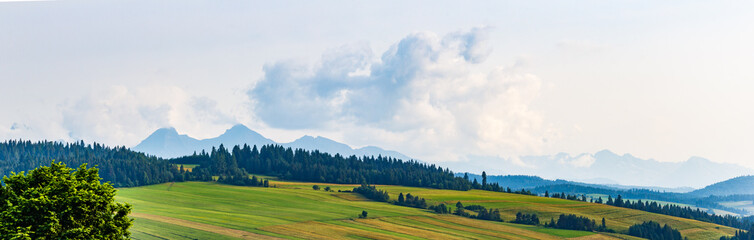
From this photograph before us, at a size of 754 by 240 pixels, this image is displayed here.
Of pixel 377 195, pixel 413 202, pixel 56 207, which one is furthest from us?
pixel 377 195

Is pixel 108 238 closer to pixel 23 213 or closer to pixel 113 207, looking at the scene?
pixel 113 207

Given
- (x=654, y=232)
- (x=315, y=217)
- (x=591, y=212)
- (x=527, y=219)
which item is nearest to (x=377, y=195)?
(x=527, y=219)

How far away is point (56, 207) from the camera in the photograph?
114 feet

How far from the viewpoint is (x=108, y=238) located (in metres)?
36.1

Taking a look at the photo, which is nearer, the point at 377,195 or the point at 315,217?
the point at 315,217

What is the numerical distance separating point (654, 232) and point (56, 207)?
14811 cm

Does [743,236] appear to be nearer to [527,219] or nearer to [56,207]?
[527,219]

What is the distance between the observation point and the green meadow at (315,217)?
10831 centimetres

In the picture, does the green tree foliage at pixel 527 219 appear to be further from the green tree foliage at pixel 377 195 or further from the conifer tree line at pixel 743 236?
the conifer tree line at pixel 743 236

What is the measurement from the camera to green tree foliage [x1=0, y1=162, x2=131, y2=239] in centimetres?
3369

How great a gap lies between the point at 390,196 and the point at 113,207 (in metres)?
162

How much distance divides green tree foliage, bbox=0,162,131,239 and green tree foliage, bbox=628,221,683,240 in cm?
14157

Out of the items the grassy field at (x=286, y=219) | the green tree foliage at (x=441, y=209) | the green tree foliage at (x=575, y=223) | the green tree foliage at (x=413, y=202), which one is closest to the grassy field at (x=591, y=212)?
the green tree foliage at (x=413, y=202)

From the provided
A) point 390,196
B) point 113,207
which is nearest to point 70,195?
point 113,207
